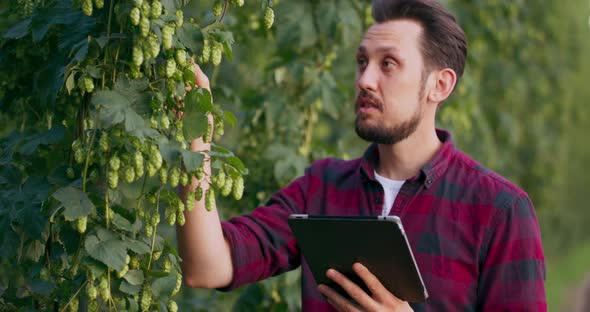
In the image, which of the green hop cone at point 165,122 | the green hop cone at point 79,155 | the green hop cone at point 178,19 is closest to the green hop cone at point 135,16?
the green hop cone at point 178,19

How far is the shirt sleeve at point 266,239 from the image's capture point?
2562 millimetres

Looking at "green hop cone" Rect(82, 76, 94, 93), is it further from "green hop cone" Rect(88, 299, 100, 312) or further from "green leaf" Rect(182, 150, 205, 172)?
"green hop cone" Rect(88, 299, 100, 312)

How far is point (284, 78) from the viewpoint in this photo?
425 centimetres

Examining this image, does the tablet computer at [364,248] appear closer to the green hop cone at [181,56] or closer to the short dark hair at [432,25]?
the green hop cone at [181,56]

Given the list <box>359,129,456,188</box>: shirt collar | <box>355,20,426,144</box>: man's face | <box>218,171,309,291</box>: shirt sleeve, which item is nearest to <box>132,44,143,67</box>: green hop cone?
<box>218,171,309,291</box>: shirt sleeve

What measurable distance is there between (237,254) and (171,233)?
257 cm

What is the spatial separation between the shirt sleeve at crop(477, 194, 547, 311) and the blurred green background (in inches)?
34.2

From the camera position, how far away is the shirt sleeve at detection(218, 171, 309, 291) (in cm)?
256

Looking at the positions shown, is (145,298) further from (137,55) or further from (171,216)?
(137,55)

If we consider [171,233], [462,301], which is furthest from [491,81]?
[462,301]

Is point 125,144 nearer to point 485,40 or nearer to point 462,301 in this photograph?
point 462,301

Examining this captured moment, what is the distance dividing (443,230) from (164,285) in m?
0.78

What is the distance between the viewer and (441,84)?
279cm

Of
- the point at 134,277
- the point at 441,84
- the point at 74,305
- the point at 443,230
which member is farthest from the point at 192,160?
the point at 441,84
